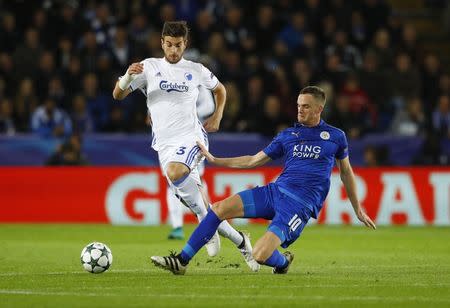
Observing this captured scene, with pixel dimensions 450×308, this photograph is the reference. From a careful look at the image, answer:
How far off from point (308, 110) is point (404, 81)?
11171mm

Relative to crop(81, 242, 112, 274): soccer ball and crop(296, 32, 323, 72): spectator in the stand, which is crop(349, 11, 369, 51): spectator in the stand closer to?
crop(296, 32, 323, 72): spectator in the stand

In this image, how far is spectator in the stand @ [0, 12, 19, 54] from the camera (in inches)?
813

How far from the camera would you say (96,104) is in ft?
65.6

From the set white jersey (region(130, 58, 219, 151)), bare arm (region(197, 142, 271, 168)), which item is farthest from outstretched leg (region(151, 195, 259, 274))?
white jersey (region(130, 58, 219, 151))

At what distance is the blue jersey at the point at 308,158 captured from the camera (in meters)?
10.1

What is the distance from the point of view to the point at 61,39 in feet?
68.4

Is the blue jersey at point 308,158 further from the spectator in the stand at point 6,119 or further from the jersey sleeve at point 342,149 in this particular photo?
the spectator in the stand at point 6,119

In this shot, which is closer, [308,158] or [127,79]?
[308,158]

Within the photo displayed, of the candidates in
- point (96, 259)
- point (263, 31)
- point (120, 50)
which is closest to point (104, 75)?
point (120, 50)

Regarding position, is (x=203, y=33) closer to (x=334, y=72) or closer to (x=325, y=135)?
(x=334, y=72)

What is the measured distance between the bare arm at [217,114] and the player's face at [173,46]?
26.6 inches

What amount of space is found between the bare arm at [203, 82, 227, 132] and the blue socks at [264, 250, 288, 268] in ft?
5.59

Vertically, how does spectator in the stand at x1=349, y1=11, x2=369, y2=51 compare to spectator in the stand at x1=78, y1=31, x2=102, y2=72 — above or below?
above

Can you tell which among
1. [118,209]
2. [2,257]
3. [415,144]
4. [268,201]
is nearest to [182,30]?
[268,201]
